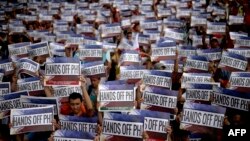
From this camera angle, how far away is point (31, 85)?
8.35m

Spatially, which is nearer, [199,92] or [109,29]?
[199,92]

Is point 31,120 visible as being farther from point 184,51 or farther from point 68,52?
point 184,51

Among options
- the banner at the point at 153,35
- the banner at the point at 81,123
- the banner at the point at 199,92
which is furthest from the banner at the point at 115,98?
the banner at the point at 153,35

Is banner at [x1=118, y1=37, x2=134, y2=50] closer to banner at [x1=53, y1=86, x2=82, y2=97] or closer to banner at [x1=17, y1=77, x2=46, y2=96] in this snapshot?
banner at [x1=53, y1=86, x2=82, y2=97]

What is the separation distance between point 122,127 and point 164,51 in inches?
179

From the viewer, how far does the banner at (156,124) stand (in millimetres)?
6305

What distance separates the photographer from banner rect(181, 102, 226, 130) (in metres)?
6.38

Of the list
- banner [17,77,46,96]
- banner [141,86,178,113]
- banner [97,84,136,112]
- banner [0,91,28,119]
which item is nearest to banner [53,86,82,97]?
banner [17,77,46,96]

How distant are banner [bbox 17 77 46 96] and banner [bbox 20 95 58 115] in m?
1.24

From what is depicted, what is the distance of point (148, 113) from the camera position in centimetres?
644

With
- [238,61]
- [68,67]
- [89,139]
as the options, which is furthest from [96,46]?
[89,139]

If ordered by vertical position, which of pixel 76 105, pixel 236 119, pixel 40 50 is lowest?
pixel 236 119

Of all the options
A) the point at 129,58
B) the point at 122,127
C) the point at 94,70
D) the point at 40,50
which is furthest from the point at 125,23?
the point at 122,127

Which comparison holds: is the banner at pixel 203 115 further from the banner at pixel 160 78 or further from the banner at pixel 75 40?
the banner at pixel 75 40
